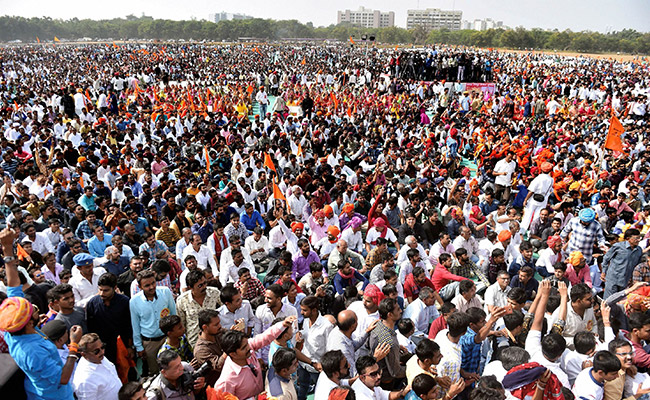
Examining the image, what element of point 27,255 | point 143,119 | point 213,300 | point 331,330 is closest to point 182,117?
point 143,119

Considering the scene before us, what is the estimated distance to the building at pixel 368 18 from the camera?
532 feet

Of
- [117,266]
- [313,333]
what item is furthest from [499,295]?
[117,266]

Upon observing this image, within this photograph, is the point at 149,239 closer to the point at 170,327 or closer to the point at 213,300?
the point at 213,300

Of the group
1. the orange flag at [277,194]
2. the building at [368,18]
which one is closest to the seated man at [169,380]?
the orange flag at [277,194]

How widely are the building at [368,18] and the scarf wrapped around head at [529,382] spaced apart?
170 m

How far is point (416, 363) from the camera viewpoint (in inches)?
124

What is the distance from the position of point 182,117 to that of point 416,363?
12666 mm

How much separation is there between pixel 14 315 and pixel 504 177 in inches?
Result: 322

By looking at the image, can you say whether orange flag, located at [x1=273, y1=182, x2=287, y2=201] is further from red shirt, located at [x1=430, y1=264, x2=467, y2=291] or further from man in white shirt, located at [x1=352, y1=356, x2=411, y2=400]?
man in white shirt, located at [x1=352, y1=356, x2=411, y2=400]

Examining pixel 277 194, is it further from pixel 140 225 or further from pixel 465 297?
pixel 465 297

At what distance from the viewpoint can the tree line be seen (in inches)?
3063

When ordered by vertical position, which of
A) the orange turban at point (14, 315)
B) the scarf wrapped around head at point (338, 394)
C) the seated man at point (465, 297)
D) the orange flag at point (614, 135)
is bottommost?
the seated man at point (465, 297)

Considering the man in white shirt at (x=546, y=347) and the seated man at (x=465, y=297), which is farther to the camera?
the seated man at (x=465, y=297)

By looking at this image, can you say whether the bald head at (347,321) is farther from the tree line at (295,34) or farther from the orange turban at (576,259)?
the tree line at (295,34)
